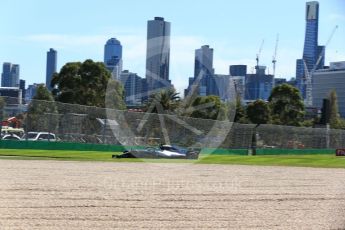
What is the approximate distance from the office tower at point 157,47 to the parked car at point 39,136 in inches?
1026

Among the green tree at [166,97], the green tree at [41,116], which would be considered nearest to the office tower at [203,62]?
the green tree at [166,97]

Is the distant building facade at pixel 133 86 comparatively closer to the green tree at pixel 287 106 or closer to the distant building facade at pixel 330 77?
the distant building facade at pixel 330 77

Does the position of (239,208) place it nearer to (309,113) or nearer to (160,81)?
(160,81)

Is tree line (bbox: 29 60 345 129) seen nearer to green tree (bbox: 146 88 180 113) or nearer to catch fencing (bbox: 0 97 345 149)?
green tree (bbox: 146 88 180 113)

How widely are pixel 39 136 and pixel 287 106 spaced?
64.6 metres

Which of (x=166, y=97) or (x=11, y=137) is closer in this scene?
(x=166, y=97)

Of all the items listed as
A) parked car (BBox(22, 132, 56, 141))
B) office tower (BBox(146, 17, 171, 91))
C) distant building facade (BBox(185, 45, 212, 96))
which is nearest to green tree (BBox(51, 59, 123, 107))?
parked car (BBox(22, 132, 56, 141))

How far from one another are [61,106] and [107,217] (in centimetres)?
4297

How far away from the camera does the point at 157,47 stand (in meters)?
27.3

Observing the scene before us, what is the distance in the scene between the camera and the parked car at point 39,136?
53331mm

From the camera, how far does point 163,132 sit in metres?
62.3

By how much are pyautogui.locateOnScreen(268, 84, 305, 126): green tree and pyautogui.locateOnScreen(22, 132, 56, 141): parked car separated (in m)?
61.3

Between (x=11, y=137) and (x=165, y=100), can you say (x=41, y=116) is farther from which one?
(x=165, y=100)

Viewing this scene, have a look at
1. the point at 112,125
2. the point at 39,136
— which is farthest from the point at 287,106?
the point at 39,136
